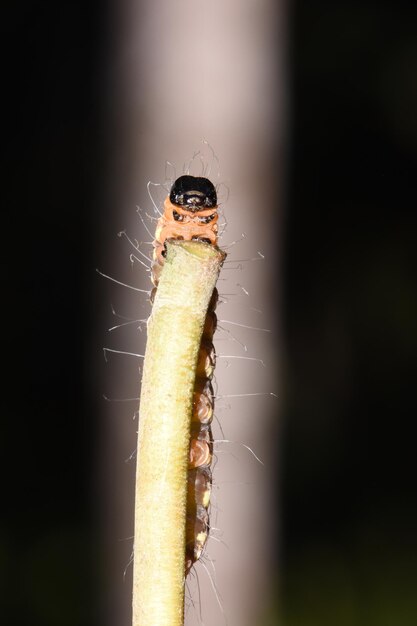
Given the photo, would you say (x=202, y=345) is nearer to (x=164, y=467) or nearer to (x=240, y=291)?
(x=164, y=467)

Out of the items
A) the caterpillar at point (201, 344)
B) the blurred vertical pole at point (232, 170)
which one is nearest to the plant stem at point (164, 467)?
the caterpillar at point (201, 344)

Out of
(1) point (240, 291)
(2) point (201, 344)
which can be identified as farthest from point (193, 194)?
(1) point (240, 291)

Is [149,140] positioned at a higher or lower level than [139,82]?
lower

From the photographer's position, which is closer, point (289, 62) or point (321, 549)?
point (289, 62)

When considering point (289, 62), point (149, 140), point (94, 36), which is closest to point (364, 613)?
point (149, 140)

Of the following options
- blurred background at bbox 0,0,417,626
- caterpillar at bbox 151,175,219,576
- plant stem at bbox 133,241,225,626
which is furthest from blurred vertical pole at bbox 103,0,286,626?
plant stem at bbox 133,241,225,626

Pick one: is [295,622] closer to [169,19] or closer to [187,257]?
[169,19]
